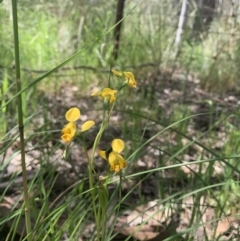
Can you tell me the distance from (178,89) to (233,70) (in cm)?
38

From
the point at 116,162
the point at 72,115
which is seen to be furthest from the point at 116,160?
the point at 72,115

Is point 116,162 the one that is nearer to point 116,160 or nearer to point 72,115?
point 116,160

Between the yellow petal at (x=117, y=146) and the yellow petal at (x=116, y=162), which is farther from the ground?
the yellow petal at (x=117, y=146)

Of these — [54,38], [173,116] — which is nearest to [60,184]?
[173,116]

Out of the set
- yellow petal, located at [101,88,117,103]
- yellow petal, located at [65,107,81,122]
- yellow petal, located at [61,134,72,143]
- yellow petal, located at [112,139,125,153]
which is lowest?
yellow petal, located at [112,139,125,153]

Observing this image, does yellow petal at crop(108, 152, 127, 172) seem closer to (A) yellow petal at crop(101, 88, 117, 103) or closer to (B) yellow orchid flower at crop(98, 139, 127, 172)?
(B) yellow orchid flower at crop(98, 139, 127, 172)

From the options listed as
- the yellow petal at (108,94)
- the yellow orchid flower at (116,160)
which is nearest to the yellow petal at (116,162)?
the yellow orchid flower at (116,160)

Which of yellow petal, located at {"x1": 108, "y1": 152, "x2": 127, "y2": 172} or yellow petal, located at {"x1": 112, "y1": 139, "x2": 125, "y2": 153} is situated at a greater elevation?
yellow petal, located at {"x1": 112, "y1": 139, "x2": 125, "y2": 153}

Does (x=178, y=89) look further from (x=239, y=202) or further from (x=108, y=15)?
(x=239, y=202)

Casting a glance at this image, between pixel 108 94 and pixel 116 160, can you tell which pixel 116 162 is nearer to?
pixel 116 160

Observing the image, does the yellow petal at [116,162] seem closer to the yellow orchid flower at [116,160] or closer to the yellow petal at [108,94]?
the yellow orchid flower at [116,160]

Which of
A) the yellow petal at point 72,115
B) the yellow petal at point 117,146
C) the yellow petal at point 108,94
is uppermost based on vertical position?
the yellow petal at point 108,94

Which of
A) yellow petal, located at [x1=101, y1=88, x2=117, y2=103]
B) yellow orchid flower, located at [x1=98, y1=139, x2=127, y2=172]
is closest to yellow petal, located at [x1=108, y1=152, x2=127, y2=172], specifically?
yellow orchid flower, located at [x1=98, y1=139, x2=127, y2=172]

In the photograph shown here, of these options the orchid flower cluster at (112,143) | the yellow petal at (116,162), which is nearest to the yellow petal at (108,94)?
the orchid flower cluster at (112,143)
